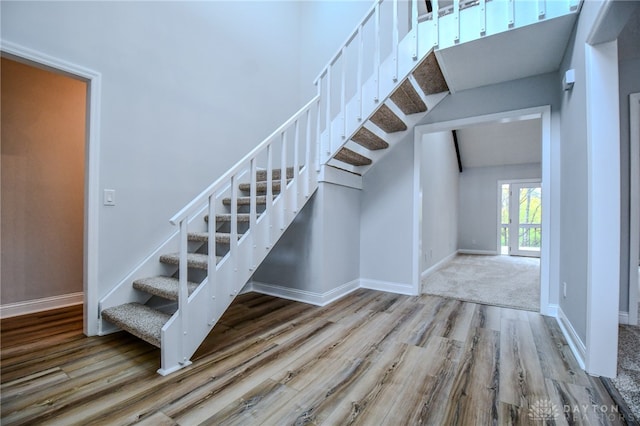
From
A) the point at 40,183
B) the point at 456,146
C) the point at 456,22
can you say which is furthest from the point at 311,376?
the point at 456,146

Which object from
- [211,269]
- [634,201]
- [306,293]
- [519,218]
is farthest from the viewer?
[519,218]

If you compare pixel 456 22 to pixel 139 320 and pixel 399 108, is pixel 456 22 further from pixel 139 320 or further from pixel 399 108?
pixel 139 320

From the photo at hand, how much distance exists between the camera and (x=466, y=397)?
52.9 inches

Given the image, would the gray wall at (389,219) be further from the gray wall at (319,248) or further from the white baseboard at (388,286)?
the gray wall at (319,248)

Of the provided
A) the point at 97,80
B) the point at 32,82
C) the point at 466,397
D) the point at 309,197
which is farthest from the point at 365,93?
the point at 32,82

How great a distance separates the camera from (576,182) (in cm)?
183

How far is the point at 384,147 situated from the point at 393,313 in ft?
5.97

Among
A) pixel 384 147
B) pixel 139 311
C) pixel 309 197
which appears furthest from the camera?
pixel 384 147

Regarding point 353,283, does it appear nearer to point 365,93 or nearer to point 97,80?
point 365,93

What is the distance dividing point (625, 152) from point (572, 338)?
164 centimetres

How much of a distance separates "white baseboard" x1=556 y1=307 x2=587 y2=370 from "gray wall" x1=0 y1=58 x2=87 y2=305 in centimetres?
401

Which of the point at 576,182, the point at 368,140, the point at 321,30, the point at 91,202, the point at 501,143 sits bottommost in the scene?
the point at 91,202

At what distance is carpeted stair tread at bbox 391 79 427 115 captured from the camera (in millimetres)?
2531

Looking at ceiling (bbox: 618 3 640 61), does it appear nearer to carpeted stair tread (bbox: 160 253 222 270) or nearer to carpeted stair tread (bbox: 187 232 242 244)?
carpeted stair tread (bbox: 187 232 242 244)
